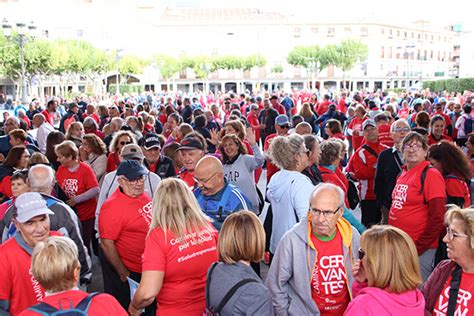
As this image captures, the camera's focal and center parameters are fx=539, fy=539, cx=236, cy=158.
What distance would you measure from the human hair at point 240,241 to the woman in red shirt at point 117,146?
413 centimetres

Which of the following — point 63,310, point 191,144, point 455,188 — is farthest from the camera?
point 191,144

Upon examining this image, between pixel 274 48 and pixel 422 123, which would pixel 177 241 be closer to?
pixel 422 123

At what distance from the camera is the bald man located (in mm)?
4078

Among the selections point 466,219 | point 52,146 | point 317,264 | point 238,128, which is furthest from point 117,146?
point 466,219

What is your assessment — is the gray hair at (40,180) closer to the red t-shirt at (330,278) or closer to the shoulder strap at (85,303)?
the shoulder strap at (85,303)

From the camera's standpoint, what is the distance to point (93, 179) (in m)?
5.95

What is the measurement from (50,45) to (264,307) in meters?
43.2

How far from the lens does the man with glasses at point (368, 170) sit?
6.88m

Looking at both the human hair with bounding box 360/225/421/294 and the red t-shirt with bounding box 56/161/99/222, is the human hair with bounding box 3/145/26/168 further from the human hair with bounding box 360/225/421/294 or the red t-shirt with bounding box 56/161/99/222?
the human hair with bounding box 360/225/421/294

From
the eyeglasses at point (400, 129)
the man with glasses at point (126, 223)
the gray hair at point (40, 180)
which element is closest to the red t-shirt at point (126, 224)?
the man with glasses at point (126, 223)

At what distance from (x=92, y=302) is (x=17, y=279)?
945mm

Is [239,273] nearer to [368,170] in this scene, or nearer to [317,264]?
[317,264]

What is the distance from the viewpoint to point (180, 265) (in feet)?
10.8

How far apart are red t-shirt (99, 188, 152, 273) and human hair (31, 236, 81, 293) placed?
49.4 inches
